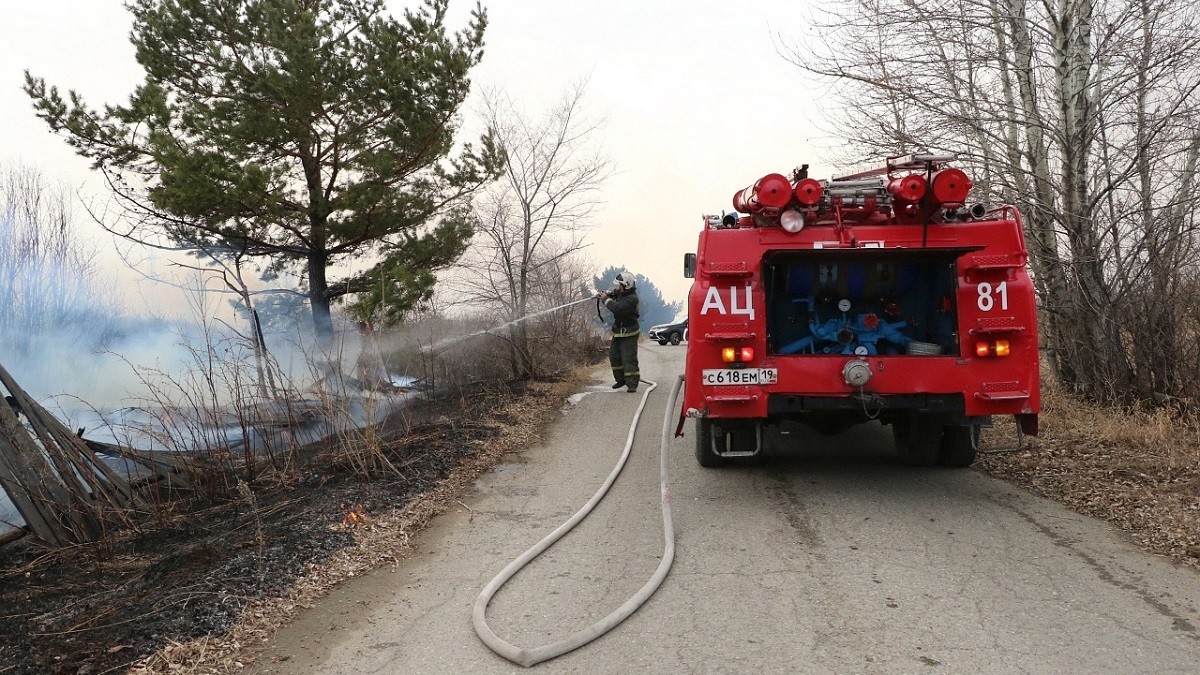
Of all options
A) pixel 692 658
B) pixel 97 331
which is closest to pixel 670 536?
pixel 692 658

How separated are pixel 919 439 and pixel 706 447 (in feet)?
6.24

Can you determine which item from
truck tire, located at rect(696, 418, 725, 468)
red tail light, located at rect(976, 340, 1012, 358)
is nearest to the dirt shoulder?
red tail light, located at rect(976, 340, 1012, 358)

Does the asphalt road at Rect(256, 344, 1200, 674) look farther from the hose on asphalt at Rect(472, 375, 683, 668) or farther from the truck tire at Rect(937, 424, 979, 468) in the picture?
the truck tire at Rect(937, 424, 979, 468)

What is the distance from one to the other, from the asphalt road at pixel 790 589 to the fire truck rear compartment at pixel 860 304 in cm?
120

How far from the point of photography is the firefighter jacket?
40.8 feet

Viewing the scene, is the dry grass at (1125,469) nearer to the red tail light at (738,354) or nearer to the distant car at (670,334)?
the red tail light at (738,354)

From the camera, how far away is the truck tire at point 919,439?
702 centimetres

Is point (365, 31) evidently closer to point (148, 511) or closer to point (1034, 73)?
point (148, 511)

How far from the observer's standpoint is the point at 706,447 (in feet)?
23.9

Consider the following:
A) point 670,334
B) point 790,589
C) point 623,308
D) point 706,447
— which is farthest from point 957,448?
point 670,334

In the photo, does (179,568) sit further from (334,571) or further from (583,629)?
(583,629)

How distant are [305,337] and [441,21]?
567cm

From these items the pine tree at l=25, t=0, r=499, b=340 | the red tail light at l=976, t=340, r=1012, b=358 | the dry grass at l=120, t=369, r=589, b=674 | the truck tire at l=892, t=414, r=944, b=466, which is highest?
the pine tree at l=25, t=0, r=499, b=340

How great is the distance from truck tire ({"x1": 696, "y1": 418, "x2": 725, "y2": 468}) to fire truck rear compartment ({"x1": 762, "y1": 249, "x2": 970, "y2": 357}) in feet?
3.16
